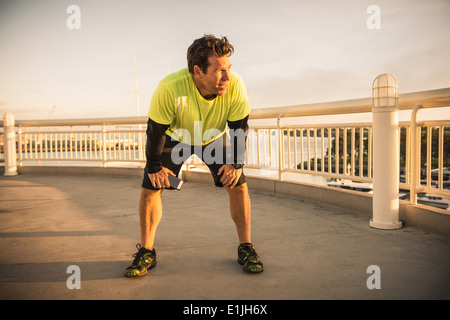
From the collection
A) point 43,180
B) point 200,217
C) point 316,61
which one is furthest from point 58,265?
point 316,61

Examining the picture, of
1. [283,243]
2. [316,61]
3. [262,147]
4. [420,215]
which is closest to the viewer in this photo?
[283,243]

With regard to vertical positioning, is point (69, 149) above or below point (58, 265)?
above

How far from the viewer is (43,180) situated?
7.74 m

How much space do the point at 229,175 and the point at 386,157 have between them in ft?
6.02

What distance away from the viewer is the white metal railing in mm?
3252

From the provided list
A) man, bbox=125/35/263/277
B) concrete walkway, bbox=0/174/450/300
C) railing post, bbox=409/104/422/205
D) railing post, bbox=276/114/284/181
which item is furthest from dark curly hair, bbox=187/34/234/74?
railing post, bbox=276/114/284/181

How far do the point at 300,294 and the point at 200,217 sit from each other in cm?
213

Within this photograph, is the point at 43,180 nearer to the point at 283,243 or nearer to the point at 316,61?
the point at 283,243

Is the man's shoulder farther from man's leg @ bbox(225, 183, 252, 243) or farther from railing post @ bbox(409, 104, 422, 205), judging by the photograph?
railing post @ bbox(409, 104, 422, 205)

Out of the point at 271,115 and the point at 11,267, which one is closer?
the point at 11,267

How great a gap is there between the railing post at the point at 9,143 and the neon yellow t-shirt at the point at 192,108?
317 inches

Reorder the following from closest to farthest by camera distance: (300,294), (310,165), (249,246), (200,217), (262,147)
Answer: (300,294)
(249,246)
(200,217)
(310,165)
(262,147)

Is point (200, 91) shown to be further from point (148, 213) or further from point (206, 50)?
point (148, 213)

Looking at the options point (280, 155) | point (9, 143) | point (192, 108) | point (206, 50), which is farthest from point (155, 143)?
point (9, 143)
